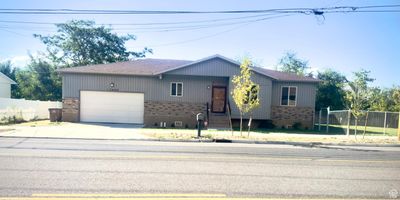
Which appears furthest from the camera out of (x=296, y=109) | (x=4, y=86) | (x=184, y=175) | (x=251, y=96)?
(x=4, y=86)

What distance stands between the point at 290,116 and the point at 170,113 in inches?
356

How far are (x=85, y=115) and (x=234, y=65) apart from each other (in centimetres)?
1127

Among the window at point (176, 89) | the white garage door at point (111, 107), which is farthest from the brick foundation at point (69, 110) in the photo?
the window at point (176, 89)

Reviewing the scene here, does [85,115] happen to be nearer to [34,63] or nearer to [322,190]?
[322,190]

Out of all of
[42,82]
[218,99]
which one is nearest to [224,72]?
A: [218,99]

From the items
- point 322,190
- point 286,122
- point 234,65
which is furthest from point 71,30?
point 322,190

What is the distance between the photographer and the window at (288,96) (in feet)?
74.9

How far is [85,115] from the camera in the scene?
856 inches

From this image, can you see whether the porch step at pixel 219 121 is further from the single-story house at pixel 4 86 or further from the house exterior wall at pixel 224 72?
the single-story house at pixel 4 86

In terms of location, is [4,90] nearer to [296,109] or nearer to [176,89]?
[176,89]

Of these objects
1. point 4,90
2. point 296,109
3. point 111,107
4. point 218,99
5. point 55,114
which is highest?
point 218,99

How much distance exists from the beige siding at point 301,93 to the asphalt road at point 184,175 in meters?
13.0

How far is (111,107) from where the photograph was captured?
21.9 m

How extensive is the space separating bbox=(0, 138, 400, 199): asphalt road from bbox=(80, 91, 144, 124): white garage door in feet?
38.9
